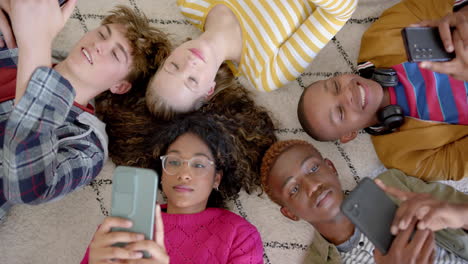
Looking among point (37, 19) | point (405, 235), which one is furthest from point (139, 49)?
point (405, 235)

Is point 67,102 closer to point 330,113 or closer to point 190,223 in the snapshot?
point 190,223

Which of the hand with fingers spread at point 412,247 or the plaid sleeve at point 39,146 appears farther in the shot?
the plaid sleeve at point 39,146

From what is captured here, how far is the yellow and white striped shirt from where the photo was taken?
1.37 metres

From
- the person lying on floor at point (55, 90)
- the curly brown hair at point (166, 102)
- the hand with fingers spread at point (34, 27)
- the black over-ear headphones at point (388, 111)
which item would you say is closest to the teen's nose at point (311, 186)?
the black over-ear headphones at point (388, 111)

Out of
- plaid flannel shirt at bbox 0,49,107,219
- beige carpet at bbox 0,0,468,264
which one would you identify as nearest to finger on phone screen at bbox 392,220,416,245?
beige carpet at bbox 0,0,468,264

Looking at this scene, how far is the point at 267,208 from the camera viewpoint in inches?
59.1

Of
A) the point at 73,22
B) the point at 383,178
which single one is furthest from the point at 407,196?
the point at 73,22

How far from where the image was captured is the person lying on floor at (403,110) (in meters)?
1.33

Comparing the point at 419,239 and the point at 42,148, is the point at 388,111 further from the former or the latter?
the point at 42,148

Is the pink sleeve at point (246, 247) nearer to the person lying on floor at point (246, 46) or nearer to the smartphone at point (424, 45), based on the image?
the person lying on floor at point (246, 46)

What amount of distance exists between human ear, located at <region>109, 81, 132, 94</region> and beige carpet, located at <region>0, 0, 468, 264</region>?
301 mm

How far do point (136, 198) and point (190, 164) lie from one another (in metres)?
0.35

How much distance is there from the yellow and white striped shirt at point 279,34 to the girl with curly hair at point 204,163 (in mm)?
152

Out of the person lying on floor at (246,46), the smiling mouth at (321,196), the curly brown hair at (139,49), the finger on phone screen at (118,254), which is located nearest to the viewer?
the finger on phone screen at (118,254)
